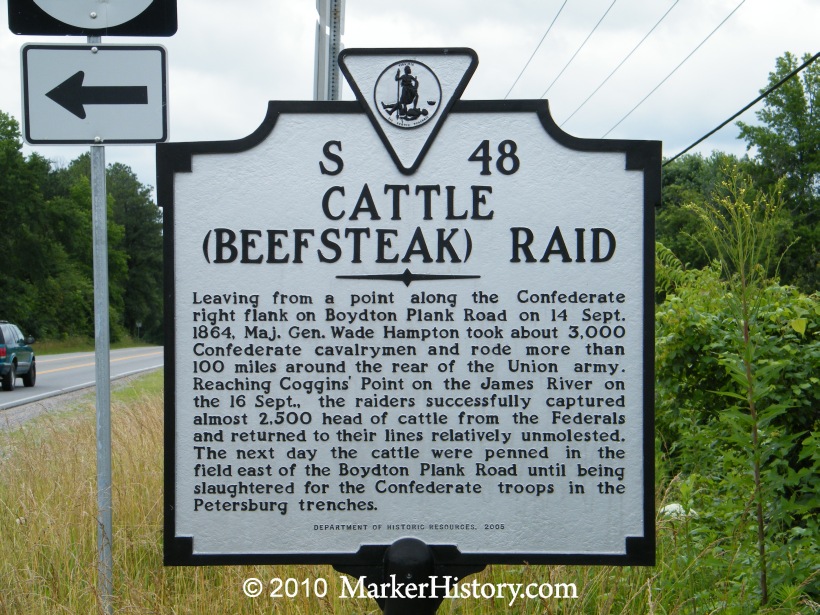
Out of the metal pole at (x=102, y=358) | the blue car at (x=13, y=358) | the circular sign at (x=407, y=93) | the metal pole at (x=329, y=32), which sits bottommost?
the blue car at (x=13, y=358)

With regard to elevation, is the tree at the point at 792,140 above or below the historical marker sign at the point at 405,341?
above

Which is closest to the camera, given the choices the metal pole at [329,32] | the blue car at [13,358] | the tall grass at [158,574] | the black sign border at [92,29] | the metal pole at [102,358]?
the black sign border at [92,29]

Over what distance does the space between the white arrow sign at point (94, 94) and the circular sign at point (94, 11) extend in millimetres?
88

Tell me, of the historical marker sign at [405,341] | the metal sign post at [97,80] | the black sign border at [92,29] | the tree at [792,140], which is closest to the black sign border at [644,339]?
the historical marker sign at [405,341]

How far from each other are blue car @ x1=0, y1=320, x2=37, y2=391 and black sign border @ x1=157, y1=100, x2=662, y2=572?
62.9ft

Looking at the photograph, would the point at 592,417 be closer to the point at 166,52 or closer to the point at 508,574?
the point at 508,574

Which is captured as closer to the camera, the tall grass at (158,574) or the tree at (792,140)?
the tall grass at (158,574)

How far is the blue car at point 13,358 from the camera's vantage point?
775 inches

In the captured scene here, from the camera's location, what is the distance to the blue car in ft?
64.6

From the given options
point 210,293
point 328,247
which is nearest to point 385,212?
point 328,247

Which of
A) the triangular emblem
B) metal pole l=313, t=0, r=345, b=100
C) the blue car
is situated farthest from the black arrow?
the blue car

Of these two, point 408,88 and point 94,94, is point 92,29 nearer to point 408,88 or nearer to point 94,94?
point 94,94

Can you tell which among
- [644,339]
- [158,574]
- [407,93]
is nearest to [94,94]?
[407,93]

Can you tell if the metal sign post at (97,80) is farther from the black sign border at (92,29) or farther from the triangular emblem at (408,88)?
the triangular emblem at (408,88)
